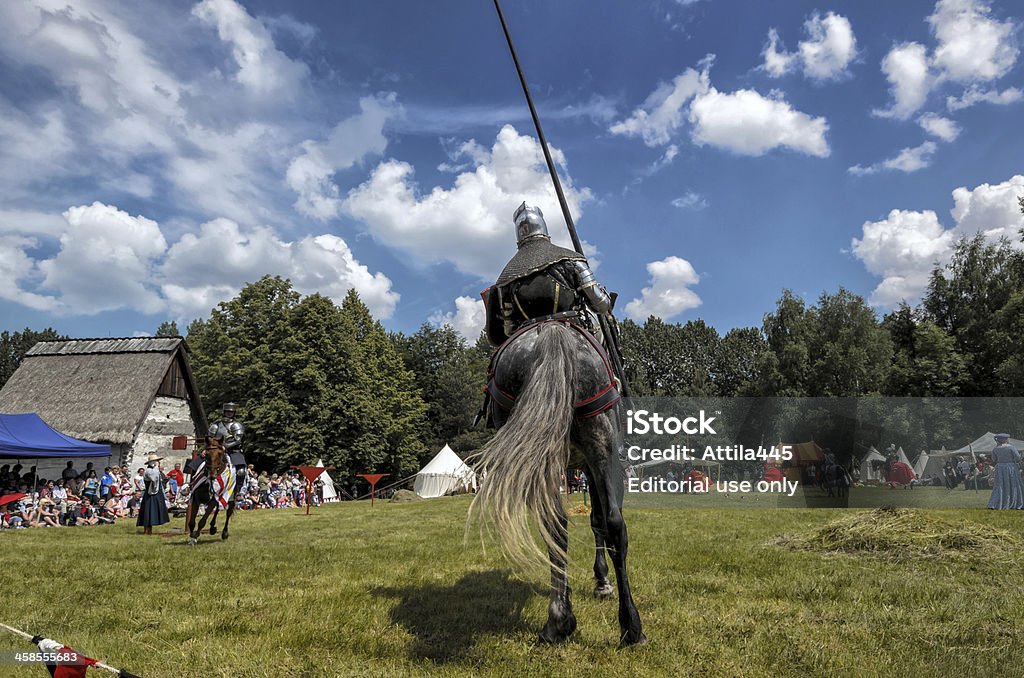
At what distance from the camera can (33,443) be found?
1828 cm

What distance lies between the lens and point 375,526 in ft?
48.2

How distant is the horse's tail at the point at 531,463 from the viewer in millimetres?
3588

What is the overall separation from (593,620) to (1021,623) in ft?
11.0

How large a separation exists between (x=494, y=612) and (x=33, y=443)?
763 inches

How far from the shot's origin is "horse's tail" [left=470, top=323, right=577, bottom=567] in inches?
141

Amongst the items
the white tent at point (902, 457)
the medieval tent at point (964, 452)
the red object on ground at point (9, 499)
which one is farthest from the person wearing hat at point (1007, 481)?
the red object on ground at point (9, 499)

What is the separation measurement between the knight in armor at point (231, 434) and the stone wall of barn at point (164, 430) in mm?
19466

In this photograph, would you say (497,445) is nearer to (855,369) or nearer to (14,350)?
(855,369)

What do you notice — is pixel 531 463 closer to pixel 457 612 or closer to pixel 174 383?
pixel 457 612

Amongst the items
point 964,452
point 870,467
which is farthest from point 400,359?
point 964,452

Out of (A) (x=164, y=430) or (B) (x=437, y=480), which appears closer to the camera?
(A) (x=164, y=430)

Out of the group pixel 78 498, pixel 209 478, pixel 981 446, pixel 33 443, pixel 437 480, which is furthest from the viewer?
pixel 437 480

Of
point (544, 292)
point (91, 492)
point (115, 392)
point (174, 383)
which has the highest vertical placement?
point (174, 383)

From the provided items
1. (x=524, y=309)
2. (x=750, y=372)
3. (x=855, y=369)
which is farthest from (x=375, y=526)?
(x=750, y=372)
